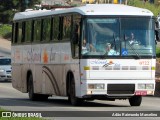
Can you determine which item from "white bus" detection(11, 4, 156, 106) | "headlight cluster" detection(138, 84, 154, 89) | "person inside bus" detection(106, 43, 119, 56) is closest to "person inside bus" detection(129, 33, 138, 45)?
"white bus" detection(11, 4, 156, 106)

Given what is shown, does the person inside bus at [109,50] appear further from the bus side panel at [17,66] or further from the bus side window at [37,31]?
the bus side panel at [17,66]

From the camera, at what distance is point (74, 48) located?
25.1 metres

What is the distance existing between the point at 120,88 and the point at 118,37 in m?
1.62

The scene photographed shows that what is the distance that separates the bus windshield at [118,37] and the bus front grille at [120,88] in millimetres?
954

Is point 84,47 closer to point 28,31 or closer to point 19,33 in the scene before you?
point 28,31

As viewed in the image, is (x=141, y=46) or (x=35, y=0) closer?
(x=141, y=46)

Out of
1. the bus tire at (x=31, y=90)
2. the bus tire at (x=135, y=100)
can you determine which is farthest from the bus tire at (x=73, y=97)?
the bus tire at (x=31, y=90)

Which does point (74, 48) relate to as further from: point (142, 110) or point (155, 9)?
point (155, 9)

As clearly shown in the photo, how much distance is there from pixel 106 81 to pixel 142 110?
167 centimetres

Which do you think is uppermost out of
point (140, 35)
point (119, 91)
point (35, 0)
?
point (140, 35)

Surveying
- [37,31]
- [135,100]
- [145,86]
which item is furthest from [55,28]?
[145,86]

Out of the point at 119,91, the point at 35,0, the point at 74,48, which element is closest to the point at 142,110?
the point at 119,91

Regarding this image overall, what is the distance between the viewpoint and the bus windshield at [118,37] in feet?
80.1

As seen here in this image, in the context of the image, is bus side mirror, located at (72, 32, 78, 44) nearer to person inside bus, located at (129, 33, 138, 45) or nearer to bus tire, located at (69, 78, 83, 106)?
bus tire, located at (69, 78, 83, 106)
